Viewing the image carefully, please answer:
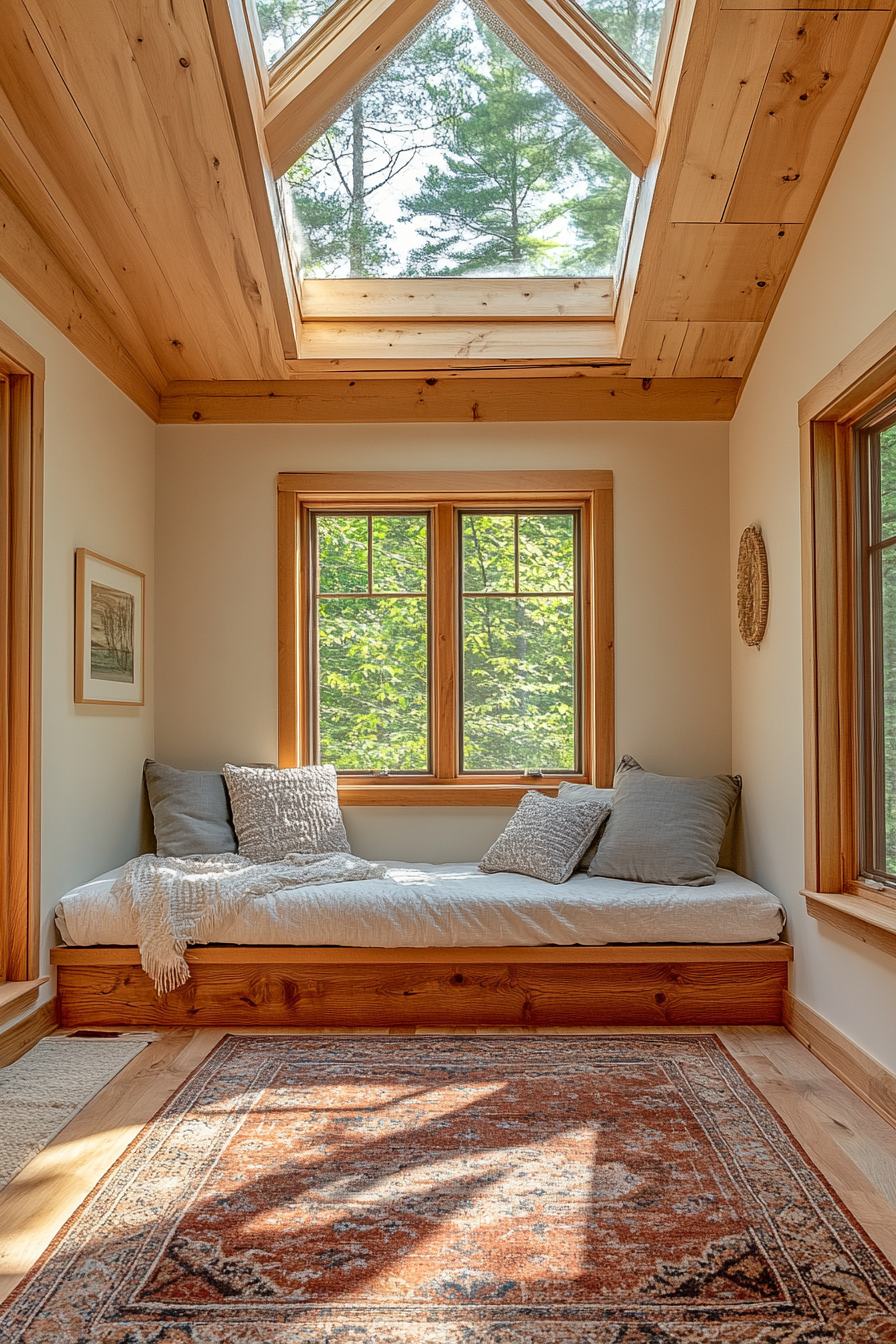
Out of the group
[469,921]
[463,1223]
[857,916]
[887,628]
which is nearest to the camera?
[463,1223]

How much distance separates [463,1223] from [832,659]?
206cm

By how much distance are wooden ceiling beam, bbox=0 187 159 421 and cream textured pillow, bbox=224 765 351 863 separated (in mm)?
1688

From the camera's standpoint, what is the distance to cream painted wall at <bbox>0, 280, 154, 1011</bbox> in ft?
11.0

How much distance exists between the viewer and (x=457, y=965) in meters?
3.54

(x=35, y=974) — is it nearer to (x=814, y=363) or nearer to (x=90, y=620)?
(x=90, y=620)

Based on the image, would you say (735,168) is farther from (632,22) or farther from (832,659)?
(832,659)

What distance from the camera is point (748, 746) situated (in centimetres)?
410

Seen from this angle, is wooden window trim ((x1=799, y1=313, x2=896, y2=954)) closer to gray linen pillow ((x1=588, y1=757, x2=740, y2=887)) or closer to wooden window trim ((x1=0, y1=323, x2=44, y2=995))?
gray linen pillow ((x1=588, y1=757, x2=740, y2=887))

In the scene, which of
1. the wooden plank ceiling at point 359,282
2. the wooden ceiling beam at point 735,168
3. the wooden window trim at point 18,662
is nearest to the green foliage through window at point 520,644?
the wooden plank ceiling at point 359,282

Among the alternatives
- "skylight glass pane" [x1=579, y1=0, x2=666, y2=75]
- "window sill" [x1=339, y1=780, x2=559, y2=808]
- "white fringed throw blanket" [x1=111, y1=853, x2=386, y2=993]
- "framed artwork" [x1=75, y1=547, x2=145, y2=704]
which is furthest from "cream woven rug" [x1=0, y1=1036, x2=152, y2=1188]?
"skylight glass pane" [x1=579, y1=0, x2=666, y2=75]

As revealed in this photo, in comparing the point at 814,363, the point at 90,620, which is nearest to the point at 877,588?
the point at 814,363

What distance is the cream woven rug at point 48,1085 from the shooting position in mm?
2533

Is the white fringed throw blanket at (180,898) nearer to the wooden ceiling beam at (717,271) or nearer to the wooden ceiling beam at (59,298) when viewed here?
the wooden ceiling beam at (59,298)

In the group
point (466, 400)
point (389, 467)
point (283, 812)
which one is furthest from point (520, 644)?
point (283, 812)
